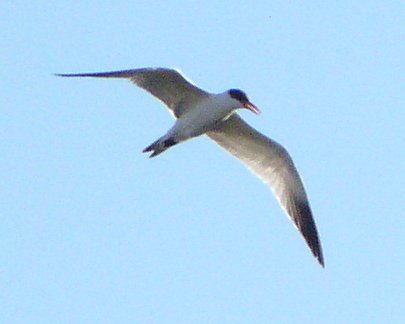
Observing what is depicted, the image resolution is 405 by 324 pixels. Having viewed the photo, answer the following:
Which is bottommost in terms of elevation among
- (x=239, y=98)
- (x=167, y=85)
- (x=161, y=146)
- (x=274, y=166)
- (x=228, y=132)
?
(x=274, y=166)

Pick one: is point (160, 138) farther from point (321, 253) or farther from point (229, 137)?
point (321, 253)

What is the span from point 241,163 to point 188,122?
151 centimetres

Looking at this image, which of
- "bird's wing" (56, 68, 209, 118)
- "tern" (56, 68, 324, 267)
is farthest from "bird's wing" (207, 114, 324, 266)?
"bird's wing" (56, 68, 209, 118)

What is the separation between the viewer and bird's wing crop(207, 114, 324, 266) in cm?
1495

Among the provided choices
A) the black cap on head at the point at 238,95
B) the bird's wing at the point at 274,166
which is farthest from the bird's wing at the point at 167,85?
the bird's wing at the point at 274,166

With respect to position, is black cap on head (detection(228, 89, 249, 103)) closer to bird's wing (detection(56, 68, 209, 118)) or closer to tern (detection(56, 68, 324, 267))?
tern (detection(56, 68, 324, 267))

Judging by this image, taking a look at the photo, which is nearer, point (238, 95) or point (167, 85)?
point (167, 85)

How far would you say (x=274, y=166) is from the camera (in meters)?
15.2

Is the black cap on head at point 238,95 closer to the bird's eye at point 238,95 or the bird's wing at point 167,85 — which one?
the bird's eye at point 238,95

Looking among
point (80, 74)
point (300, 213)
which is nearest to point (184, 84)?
point (80, 74)

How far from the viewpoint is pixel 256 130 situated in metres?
14.9

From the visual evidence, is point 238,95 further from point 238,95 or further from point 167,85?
point 167,85

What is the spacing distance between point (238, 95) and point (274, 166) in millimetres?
1272

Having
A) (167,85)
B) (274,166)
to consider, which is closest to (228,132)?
(274,166)
